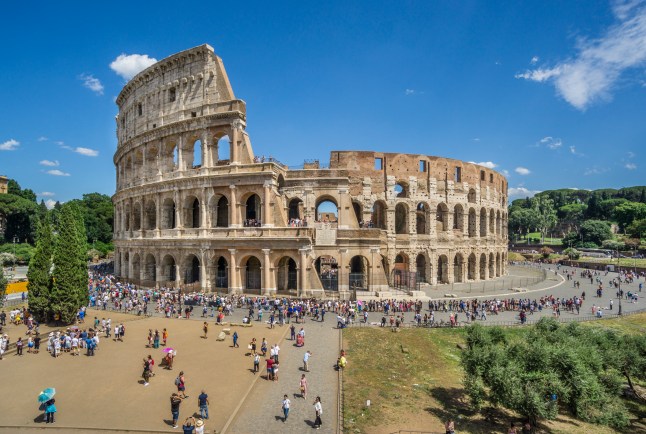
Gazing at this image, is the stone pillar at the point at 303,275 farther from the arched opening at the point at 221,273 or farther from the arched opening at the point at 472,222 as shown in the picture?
the arched opening at the point at 472,222

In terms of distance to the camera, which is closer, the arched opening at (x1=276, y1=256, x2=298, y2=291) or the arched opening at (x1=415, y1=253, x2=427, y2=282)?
the arched opening at (x1=276, y1=256, x2=298, y2=291)

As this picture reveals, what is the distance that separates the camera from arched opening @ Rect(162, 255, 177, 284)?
3728 cm

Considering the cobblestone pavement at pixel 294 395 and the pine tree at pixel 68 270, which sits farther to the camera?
the pine tree at pixel 68 270

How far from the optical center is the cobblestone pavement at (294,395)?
12.9m

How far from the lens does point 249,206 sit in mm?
38562

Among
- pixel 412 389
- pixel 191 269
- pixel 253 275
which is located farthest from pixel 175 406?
pixel 191 269

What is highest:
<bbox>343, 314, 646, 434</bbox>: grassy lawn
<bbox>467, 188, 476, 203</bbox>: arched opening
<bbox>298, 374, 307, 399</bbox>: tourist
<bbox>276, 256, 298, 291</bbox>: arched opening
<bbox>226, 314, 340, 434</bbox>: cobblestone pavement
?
<bbox>467, 188, 476, 203</bbox>: arched opening

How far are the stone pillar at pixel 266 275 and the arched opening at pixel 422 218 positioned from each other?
1980 cm

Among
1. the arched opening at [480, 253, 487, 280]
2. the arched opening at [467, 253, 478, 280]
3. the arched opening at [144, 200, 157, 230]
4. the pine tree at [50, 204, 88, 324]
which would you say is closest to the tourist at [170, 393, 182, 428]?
the pine tree at [50, 204, 88, 324]

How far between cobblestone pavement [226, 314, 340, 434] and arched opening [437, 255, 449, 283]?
86.3 ft

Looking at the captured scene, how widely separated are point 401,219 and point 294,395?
1296 inches

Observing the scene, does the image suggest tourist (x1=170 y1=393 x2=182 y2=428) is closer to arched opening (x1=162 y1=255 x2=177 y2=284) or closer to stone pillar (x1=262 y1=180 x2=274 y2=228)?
stone pillar (x1=262 y1=180 x2=274 y2=228)

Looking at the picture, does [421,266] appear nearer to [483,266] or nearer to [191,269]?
[483,266]

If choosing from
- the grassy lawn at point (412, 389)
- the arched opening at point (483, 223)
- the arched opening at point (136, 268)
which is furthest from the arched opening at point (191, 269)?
the arched opening at point (483, 223)
